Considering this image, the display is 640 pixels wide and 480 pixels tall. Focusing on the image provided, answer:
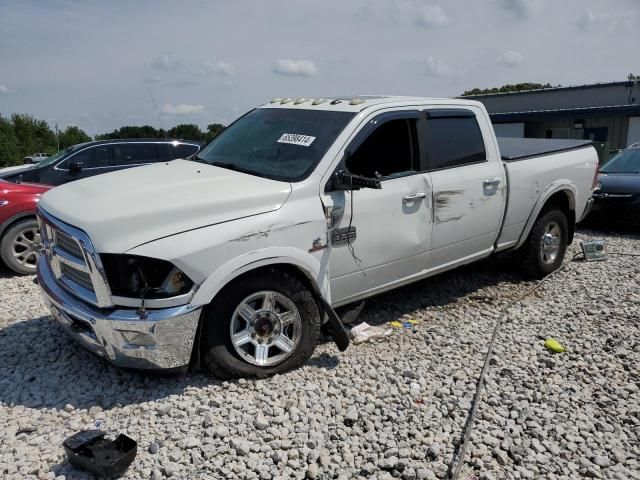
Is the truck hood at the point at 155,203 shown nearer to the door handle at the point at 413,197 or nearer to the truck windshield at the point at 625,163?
the door handle at the point at 413,197

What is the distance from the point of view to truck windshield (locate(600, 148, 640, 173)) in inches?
387

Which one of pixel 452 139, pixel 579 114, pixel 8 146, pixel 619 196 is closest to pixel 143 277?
pixel 452 139

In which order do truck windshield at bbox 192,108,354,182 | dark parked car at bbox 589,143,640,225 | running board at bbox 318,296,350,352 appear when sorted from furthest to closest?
dark parked car at bbox 589,143,640,225
truck windshield at bbox 192,108,354,182
running board at bbox 318,296,350,352

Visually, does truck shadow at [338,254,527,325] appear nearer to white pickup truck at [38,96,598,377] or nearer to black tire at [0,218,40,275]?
white pickup truck at [38,96,598,377]

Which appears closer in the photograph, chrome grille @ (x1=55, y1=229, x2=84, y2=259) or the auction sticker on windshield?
chrome grille @ (x1=55, y1=229, x2=84, y2=259)

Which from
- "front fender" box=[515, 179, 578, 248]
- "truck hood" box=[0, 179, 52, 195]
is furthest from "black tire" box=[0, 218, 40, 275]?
"front fender" box=[515, 179, 578, 248]

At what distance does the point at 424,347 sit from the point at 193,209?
89.2 inches

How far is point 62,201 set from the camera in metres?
3.83

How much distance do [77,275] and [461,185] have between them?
3262mm

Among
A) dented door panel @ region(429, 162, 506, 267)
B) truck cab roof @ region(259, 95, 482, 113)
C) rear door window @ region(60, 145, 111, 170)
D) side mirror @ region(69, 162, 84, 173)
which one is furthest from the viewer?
rear door window @ region(60, 145, 111, 170)

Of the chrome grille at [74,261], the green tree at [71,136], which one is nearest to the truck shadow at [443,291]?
the chrome grille at [74,261]

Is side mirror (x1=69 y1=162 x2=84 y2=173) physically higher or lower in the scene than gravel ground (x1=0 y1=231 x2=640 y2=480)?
higher

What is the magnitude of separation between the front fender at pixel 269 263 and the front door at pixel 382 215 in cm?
12

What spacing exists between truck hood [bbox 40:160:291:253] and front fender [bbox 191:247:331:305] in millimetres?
289
